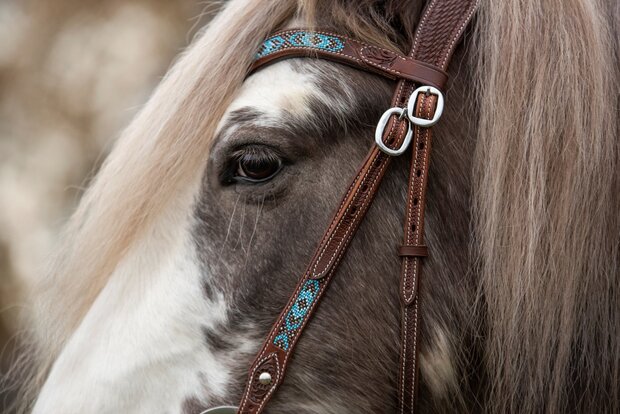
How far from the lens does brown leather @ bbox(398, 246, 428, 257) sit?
53.8 inches

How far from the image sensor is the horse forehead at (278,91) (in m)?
1.42

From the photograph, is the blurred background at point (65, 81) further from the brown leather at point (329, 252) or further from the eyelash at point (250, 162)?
the brown leather at point (329, 252)

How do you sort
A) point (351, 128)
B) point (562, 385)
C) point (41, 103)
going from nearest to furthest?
1. point (562, 385)
2. point (351, 128)
3. point (41, 103)

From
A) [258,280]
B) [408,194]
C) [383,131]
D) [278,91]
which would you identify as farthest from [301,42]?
[258,280]

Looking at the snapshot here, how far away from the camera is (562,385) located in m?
1.33

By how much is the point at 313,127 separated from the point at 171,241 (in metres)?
0.35

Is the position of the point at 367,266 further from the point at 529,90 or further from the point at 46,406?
the point at 46,406

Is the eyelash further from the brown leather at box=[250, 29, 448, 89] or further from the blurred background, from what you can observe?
the blurred background

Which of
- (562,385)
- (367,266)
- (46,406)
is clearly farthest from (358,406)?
(46,406)

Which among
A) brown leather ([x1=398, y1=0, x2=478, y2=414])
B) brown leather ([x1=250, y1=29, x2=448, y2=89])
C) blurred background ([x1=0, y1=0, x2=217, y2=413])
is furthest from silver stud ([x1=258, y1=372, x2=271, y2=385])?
blurred background ([x1=0, y1=0, x2=217, y2=413])

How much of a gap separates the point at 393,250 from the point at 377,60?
362mm

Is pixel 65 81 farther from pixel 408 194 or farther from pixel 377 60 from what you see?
pixel 408 194

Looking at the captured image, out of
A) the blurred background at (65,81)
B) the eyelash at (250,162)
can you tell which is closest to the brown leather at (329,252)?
the eyelash at (250,162)

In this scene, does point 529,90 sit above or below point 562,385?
above
